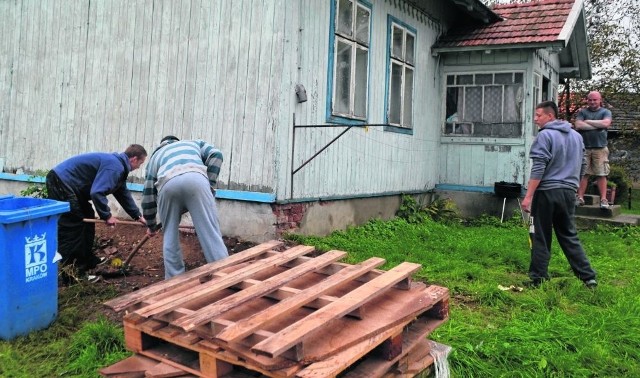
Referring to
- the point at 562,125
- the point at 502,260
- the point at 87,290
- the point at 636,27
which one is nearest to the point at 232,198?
the point at 87,290

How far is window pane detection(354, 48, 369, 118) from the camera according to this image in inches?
309

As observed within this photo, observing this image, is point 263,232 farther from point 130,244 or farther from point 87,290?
point 87,290

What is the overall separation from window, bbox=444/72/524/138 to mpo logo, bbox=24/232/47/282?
8.27 meters

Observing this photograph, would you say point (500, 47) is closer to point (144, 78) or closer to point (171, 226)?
point (144, 78)

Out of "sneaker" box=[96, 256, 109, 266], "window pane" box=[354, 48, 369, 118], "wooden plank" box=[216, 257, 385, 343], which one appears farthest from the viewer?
"window pane" box=[354, 48, 369, 118]

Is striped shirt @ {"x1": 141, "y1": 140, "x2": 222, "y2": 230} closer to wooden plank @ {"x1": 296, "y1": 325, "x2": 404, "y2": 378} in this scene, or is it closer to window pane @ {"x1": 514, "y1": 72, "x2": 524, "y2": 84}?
wooden plank @ {"x1": 296, "y1": 325, "x2": 404, "y2": 378}

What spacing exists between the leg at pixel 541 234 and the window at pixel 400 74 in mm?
3911

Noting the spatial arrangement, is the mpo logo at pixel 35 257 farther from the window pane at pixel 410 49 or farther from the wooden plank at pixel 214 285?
the window pane at pixel 410 49

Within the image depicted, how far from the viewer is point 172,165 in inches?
170

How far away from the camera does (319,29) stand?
6.86 m

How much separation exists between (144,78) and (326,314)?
6.03 metres

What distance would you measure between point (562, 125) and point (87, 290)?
4856 mm

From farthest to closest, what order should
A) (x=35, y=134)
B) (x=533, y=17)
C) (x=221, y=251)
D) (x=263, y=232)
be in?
(x=533, y=17)
(x=35, y=134)
(x=263, y=232)
(x=221, y=251)

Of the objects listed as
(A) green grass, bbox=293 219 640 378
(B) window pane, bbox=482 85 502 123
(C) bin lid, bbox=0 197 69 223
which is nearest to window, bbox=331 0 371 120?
(A) green grass, bbox=293 219 640 378
